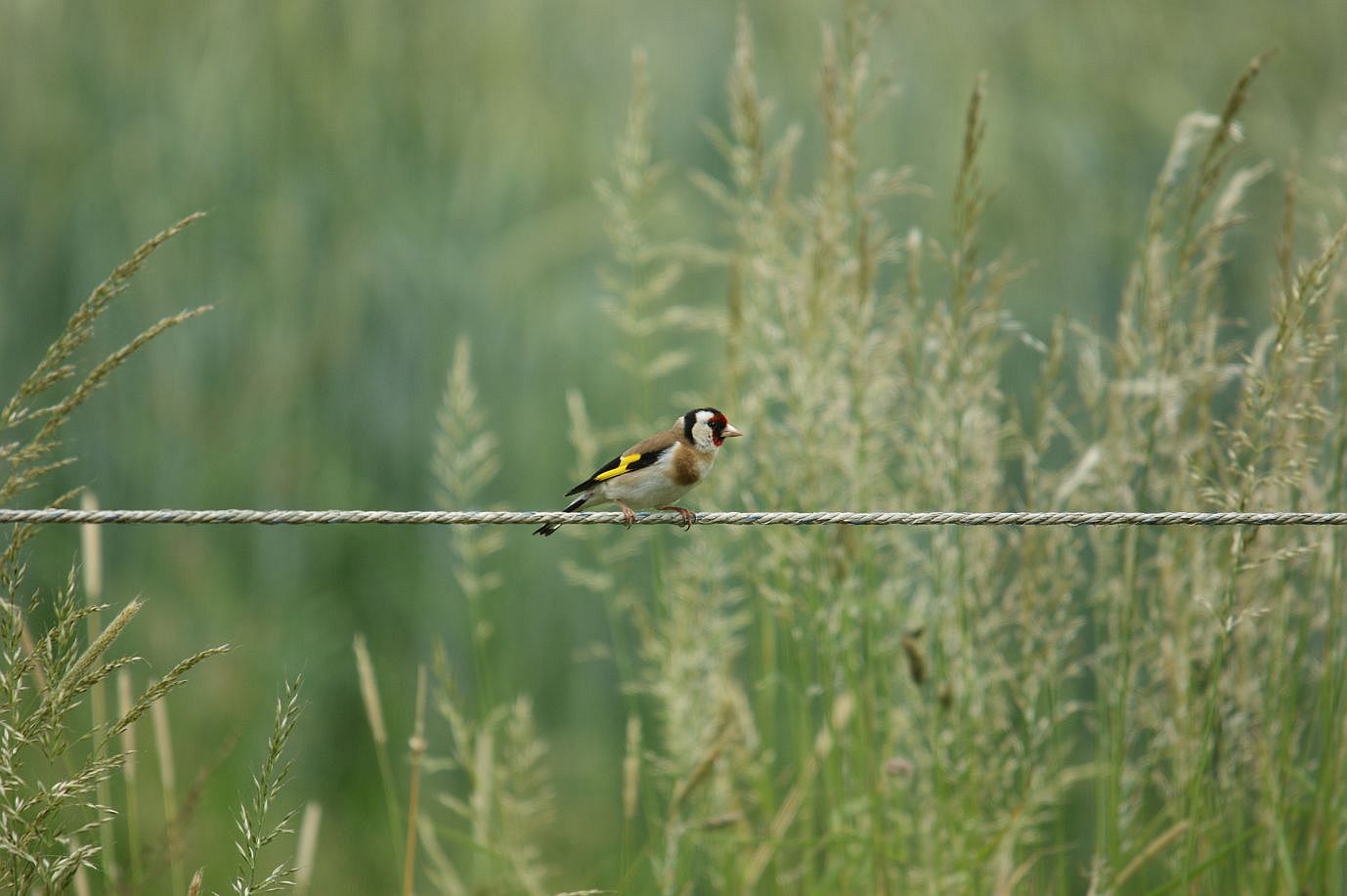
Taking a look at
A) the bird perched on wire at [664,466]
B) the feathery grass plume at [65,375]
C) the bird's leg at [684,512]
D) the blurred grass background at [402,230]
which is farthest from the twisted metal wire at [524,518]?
the blurred grass background at [402,230]

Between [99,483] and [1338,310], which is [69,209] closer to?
[99,483]

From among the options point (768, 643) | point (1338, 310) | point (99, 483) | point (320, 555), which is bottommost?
point (768, 643)

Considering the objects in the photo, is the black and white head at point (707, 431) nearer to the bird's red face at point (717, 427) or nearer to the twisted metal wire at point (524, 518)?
the bird's red face at point (717, 427)

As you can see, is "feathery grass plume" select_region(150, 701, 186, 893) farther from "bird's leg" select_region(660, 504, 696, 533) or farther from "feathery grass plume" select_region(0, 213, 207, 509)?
"bird's leg" select_region(660, 504, 696, 533)

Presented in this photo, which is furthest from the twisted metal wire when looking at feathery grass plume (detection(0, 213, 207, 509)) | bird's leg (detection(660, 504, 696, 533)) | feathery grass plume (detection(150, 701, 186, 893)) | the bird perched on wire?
the bird perched on wire

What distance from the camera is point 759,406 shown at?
2871 millimetres

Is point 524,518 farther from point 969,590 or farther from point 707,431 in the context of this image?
point 969,590

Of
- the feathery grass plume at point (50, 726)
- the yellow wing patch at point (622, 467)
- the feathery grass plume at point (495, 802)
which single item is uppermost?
the yellow wing patch at point (622, 467)

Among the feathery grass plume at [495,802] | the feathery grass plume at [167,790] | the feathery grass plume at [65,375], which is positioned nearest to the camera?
the feathery grass plume at [65,375]

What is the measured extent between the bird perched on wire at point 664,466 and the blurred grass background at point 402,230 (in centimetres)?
104

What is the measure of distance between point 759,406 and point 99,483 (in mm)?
2095

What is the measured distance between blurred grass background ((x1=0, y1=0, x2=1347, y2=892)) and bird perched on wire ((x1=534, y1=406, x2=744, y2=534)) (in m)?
1.04

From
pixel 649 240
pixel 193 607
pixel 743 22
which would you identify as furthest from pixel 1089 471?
pixel 193 607

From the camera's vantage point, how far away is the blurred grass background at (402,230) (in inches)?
150
